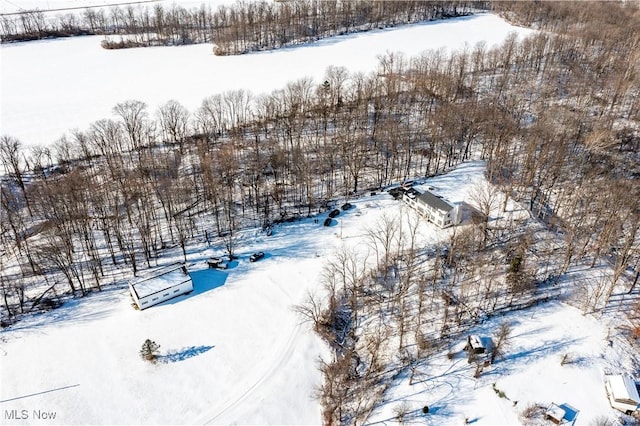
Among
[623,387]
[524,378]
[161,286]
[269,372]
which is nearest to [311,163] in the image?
[161,286]

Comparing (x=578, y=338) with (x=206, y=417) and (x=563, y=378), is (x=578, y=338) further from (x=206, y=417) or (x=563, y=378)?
(x=206, y=417)

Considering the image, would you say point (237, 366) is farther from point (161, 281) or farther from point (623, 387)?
point (623, 387)

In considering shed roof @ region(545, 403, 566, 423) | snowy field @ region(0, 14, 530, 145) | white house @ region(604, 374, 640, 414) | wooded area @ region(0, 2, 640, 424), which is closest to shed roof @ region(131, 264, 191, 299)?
wooded area @ region(0, 2, 640, 424)

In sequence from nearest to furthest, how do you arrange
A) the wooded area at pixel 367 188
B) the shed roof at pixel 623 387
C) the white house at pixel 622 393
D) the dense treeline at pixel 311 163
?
the white house at pixel 622 393
the shed roof at pixel 623 387
the wooded area at pixel 367 188
the dense treeline at pixel 311 163

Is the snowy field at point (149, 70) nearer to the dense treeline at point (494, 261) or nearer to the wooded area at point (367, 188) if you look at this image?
the wooded area at point (367, 188)

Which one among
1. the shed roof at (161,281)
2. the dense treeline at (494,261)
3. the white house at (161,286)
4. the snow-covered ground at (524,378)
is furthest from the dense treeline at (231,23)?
the snow-covered ground at (524,378)
